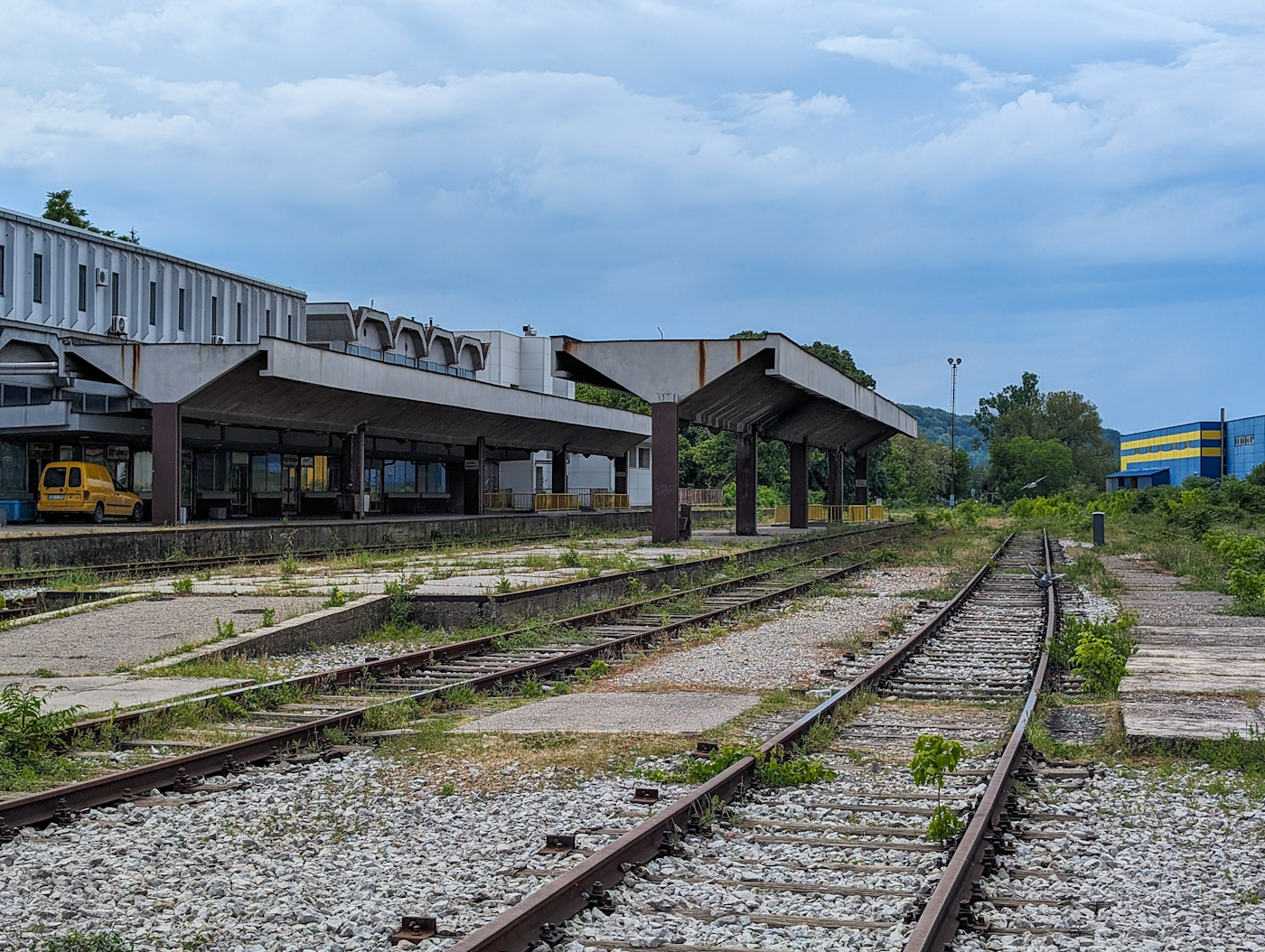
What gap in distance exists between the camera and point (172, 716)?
31.7 feet

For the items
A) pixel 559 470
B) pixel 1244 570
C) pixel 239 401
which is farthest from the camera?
pixel 559 470

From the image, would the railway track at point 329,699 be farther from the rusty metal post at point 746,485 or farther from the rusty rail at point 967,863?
the rusty metal post at point 746,485

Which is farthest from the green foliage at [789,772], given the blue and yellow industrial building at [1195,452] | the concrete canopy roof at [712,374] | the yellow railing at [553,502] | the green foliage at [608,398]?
the blue and yellow industrial building at [1195,452]

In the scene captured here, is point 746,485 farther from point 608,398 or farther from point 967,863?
point 608,398

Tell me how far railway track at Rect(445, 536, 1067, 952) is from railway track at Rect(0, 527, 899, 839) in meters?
2.89

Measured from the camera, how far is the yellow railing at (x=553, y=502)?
58750 mm

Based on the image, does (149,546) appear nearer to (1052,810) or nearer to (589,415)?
(1052,810)

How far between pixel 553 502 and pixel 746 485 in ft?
60.4

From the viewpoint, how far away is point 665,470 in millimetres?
33500

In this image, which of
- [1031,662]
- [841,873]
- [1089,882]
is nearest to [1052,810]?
[1089,882]

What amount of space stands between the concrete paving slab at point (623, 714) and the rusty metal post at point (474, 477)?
40.1 meters

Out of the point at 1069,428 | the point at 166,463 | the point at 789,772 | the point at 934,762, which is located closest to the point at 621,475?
the point at 166,463

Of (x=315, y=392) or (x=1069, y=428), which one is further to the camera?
(x=1069, y=428)

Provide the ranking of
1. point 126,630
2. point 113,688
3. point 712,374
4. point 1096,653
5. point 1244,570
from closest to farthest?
point 113,688 → point 1096,653 → point 126,630 → point 1244,570 → point 712,374
